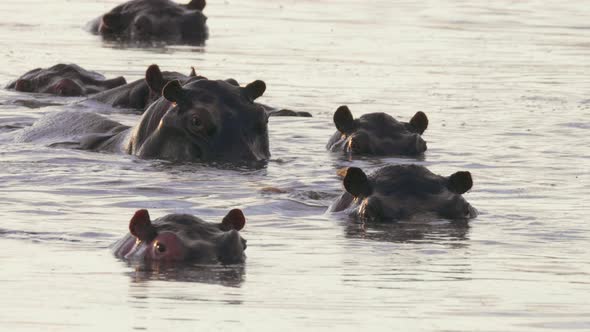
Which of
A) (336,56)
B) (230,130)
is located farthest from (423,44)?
(230,130)

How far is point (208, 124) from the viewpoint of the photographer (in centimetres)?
1372

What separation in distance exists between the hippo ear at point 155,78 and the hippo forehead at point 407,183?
3631 millimetres

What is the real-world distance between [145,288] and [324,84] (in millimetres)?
12701

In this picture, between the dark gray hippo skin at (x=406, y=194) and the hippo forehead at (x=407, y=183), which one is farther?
the hippo forehead at (x=407, y=183)

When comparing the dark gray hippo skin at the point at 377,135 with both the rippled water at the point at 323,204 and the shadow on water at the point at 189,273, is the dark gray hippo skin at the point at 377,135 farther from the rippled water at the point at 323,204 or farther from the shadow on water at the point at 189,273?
Answer: the shadow on water at the point at 189,273

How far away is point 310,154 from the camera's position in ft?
50.4

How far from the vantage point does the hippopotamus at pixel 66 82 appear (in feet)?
62.8

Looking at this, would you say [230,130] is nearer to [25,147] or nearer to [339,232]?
[25,147]

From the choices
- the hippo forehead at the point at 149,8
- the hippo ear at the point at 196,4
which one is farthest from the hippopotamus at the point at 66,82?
the hippo ear at the point at 196,4

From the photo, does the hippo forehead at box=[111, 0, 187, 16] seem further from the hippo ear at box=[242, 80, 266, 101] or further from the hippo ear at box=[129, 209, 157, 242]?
the hippo ear at box=[129, 209, 157, 242]

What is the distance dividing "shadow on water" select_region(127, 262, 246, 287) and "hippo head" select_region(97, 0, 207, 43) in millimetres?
16563

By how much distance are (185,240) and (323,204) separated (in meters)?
3.03

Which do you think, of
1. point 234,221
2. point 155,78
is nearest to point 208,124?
point 155,78

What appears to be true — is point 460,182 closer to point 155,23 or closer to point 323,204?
point 323,204
